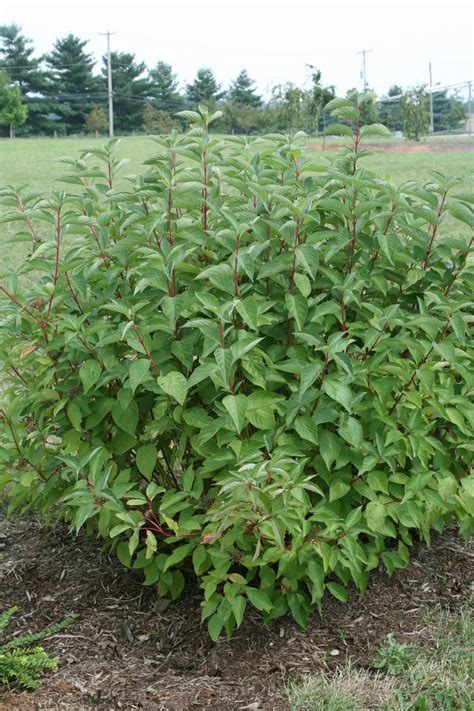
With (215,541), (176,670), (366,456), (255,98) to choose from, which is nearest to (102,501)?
(215,541)

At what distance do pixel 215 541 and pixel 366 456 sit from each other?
0.51 m

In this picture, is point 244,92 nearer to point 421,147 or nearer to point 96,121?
point 96,121

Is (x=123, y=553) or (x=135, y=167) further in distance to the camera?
(x=135, y=167)

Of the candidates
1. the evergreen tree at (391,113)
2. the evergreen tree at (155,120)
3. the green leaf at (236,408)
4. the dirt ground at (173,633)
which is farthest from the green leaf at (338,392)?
the evergreen tree at (155,120)

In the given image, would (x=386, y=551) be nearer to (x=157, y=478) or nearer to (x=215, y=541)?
(x=215, y=541)

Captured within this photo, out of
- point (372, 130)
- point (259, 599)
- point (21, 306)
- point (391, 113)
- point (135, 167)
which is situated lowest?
point (259, 599)

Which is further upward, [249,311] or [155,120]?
[155,120]

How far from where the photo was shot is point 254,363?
226 cm

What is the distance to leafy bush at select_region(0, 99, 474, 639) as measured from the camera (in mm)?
2236

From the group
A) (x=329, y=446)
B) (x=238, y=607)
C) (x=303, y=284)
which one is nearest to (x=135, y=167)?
(x=303, y=284)

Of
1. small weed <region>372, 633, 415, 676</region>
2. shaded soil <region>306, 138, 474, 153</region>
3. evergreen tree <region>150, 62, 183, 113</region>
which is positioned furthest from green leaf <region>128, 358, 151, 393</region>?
evergreen tree <region>150, 62, 183, 113</region>

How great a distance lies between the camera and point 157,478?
275cm

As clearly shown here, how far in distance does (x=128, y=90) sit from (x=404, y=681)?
194 feet

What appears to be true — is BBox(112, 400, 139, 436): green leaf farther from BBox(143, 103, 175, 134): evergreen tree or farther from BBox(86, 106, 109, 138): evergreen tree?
BBox(86, 106, 109, 138): evergreen tree
